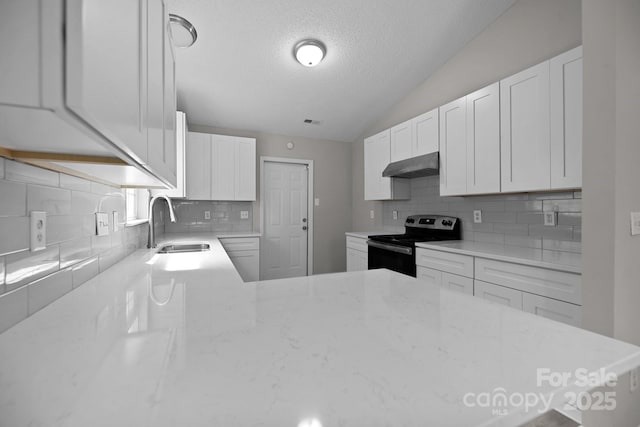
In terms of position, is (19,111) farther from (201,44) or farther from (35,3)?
(201,44)

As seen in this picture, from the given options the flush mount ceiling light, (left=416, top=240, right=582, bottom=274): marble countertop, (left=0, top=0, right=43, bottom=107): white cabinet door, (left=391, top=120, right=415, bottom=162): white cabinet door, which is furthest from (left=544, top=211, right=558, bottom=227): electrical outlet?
the flush mount ceiling light

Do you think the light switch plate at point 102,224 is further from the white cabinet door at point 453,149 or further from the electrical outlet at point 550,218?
the electrical outlet at point 550,218

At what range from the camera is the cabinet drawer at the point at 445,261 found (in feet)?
6.95

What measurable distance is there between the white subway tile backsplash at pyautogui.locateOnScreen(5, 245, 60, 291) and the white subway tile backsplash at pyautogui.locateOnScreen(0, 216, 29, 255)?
0.06ft

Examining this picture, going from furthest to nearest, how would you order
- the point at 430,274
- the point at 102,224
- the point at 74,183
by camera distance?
1. the point at 430,274
2. the point at 102,224
3. the point at 74,183

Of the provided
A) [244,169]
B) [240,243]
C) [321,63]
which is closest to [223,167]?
[244,169]

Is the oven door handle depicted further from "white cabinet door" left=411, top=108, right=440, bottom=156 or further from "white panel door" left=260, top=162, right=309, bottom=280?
"white panel door" left=260, top=162, right=309, bottom=280

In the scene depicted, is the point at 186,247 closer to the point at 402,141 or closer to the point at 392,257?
the point at 392,257

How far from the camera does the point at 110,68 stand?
1.50ft

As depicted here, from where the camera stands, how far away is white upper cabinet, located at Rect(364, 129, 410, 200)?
3.37 m

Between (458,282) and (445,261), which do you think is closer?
(458,282)

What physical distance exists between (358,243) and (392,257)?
820mm

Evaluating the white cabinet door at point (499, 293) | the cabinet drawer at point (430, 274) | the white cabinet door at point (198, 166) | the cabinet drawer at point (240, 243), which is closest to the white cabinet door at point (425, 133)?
the cabinet drawer at point (430, 274)

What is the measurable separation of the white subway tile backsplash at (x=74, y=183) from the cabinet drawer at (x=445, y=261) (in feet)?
7.64
